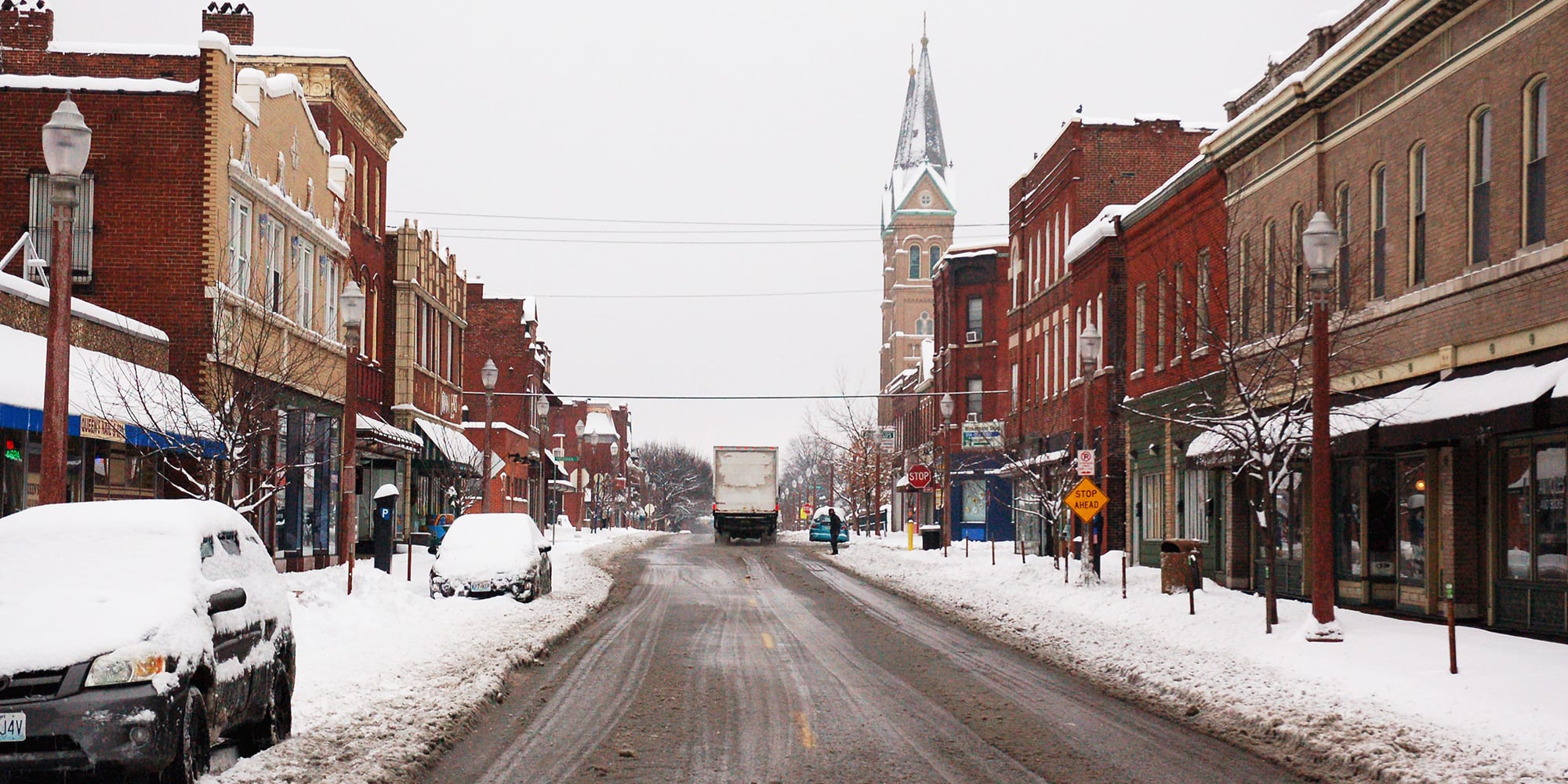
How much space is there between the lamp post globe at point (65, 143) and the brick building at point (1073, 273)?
93.5 ft

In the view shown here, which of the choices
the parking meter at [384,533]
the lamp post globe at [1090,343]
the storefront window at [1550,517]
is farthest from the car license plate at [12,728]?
the lamp post globe at [1090,343]

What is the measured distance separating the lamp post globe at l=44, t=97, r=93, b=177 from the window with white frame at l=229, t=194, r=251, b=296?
590 inches

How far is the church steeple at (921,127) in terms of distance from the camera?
145 m

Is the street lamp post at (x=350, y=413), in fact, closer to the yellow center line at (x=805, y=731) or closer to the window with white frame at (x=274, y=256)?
the window with white frame at (x=274, y=256)

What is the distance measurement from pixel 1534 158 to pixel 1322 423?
4.06 m

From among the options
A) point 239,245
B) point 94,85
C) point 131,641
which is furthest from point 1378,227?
point 94,85

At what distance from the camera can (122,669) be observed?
8875 millimetres

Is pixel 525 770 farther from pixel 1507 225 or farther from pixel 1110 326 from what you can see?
pixel 1110 326

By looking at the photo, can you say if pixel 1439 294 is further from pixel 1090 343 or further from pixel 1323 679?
pixel 1090 343

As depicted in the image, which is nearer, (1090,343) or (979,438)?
(1090,343)

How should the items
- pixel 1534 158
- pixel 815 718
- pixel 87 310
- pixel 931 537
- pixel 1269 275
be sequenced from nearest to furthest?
pixel 815 718
pixel 1534 158
pixel 87 310
pixel 1269 275
pixel 931 537

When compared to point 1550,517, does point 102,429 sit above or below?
above

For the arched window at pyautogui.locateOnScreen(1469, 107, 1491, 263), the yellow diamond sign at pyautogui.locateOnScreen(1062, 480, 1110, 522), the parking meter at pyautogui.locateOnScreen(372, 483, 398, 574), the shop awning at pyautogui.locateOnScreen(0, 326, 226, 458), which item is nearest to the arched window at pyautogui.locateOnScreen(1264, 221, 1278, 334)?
the arched window at pyautogui.locateOnScreen(1469, 107, 1491, 263)

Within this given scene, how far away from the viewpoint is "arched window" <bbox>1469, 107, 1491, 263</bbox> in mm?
19906
